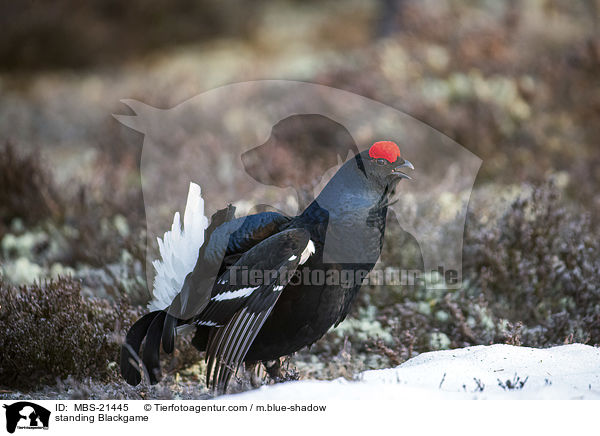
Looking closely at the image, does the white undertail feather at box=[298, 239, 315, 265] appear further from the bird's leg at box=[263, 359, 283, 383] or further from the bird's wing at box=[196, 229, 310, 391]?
the bird's leg at box=[263, 359, 283, 383]

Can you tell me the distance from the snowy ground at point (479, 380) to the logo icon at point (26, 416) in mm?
776

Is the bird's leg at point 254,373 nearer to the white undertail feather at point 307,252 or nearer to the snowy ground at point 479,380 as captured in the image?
the snowy ground at point 479,380

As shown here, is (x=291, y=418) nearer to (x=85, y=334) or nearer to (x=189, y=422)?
(x=189, y=422)

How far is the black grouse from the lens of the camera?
2549mm

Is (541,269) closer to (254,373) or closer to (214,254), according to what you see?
(254,373)

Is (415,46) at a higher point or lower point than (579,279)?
higher

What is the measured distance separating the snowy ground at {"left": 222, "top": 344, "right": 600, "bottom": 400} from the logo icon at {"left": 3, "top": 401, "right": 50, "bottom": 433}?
78cm

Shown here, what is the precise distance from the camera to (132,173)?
21.4ft

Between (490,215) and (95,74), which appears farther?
(95,74)

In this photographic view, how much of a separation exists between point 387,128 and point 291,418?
186 inches

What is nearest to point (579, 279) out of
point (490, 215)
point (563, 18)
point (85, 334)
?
Result: point (490, 215)

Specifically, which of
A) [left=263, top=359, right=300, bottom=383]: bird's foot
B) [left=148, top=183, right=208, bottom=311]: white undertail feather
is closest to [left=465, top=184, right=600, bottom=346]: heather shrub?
[left=263, top=359, right=300, bottom=383]: bird's foot

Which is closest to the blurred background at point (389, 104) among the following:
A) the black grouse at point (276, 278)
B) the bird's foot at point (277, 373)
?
the bird's foot at point (277, 373)

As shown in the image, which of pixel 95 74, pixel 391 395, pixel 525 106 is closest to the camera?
pixel 391 395
